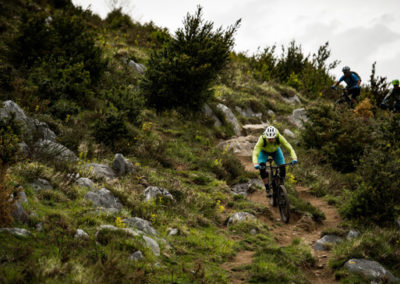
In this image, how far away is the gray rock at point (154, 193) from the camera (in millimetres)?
7082

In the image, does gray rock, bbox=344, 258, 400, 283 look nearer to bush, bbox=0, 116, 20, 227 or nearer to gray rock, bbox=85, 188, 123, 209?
gray rock, bbox=85, 188, 123, 209

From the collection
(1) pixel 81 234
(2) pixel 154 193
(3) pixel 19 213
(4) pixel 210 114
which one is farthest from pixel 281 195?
(4) pixel 210 114

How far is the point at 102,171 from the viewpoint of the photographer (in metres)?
7.42

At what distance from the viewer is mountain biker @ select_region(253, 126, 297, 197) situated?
27.4 ft

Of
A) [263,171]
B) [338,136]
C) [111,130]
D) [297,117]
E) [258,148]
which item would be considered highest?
[297,117]

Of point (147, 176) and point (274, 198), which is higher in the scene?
point (274, 198)

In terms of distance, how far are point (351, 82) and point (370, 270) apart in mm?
12060

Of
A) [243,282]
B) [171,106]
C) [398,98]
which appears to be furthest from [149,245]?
[398,98]

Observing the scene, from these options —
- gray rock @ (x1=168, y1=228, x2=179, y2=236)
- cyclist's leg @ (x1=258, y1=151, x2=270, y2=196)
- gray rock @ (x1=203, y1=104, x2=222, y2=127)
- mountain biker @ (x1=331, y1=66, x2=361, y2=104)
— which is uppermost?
mountain biker @ (x1=331, y1=66, x2=361, y2=104)

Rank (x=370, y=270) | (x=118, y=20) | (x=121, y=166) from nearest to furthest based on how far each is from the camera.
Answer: (x=370, y=270), (x=121, y=166), (x=118, y=20)

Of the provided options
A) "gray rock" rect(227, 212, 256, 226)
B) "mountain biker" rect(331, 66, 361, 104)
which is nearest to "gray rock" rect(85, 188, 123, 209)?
"gray rock" rect(227, 212, 256, 226)

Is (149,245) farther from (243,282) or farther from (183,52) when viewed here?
(183,52)

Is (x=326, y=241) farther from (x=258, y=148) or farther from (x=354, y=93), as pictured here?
(x=354, y=93)

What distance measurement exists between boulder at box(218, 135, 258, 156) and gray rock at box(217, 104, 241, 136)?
1.31 m
